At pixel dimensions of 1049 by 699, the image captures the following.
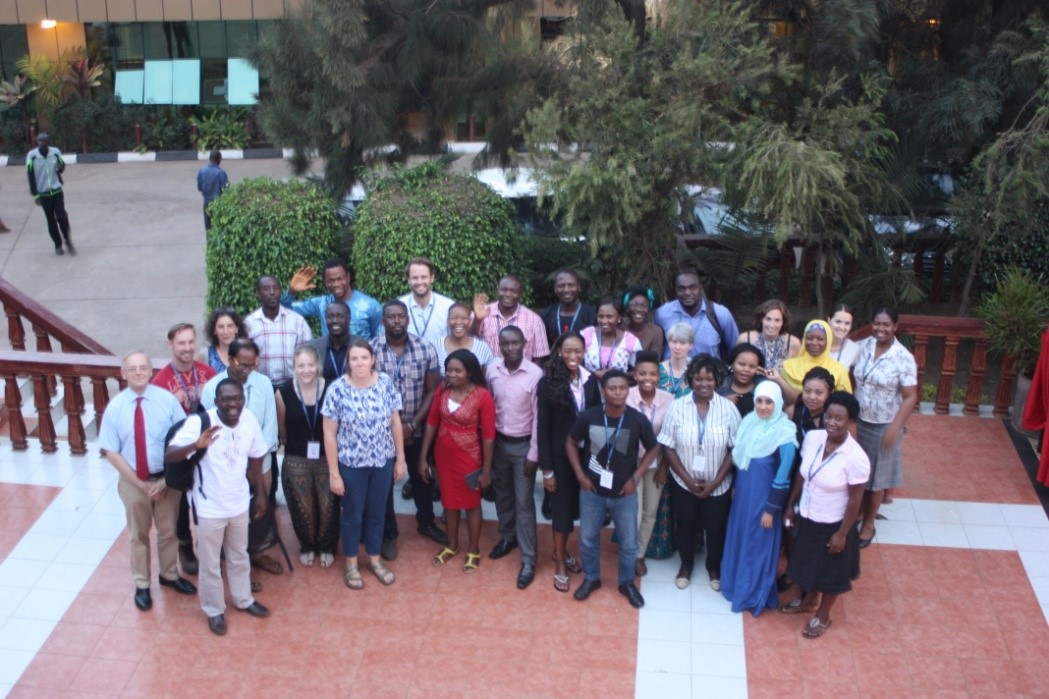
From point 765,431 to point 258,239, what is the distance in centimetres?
478

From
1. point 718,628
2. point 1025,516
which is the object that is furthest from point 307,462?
point 1025,516

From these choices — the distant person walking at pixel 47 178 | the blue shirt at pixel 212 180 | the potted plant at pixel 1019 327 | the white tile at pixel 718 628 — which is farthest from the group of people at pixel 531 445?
the distant person walking at pixel 47 178

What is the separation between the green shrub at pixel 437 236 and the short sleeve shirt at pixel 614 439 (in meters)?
3.03

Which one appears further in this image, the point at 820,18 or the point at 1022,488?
the point at 820,18

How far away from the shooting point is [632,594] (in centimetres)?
659

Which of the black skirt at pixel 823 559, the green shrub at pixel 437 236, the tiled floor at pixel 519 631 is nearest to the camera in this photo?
the tiled floor at pixel 519 631

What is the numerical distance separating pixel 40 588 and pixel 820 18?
7.32 metres

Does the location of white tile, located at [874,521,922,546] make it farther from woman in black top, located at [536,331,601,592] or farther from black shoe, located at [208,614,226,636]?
black shoe, located at [208,614,226,636]

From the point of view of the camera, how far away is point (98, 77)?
2042 centimetres

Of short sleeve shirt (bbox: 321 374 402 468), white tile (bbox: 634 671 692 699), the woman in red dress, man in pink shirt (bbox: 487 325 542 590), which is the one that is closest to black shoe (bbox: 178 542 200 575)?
short sleeve shirt (bbox: 321 374 402 468)

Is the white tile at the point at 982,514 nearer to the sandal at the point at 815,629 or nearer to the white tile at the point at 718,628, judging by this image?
the sandal at the point at 815,629

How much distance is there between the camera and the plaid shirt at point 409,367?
7004 mm

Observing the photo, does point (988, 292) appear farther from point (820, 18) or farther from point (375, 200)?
point (375, 200)

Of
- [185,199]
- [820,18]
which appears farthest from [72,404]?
[185,199]
